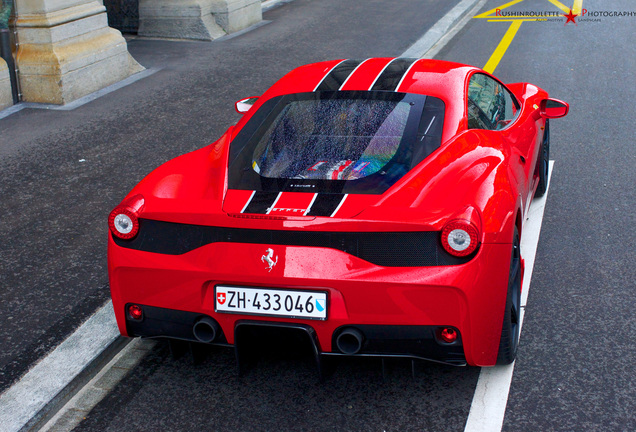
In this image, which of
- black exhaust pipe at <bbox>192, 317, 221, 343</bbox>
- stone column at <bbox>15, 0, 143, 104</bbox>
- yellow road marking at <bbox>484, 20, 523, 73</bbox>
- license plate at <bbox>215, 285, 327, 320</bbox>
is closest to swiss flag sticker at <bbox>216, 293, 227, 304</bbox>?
license plate at <bbox>215, 285, 327, 320</bbox>

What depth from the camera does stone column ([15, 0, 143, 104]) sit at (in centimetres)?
936

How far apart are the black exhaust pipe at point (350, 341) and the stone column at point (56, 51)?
24.0 feet

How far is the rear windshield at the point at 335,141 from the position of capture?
11.6 feet

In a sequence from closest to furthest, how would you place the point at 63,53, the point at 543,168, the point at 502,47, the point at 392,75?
the point at 392,75 < the point at 543,168 < the point at 63,53 < the point at 502,47

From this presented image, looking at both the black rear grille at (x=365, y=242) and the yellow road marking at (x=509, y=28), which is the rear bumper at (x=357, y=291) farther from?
the yellow road marking at (x=509, y=28)

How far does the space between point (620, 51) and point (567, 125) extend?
16.9 ft

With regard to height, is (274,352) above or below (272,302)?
below

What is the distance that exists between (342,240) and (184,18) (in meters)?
11.3

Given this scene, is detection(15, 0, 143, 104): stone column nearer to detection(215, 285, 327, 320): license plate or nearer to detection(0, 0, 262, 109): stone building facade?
detection(0, 0, 262, 109): stone building facade

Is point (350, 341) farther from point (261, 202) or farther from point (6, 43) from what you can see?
point (6, 43)

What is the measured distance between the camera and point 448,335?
125 inches

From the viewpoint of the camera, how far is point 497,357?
3.48m

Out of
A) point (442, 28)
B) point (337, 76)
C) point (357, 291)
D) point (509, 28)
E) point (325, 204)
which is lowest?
point (509, 28)

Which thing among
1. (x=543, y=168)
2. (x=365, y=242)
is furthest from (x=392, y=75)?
(x=543, y=168)
